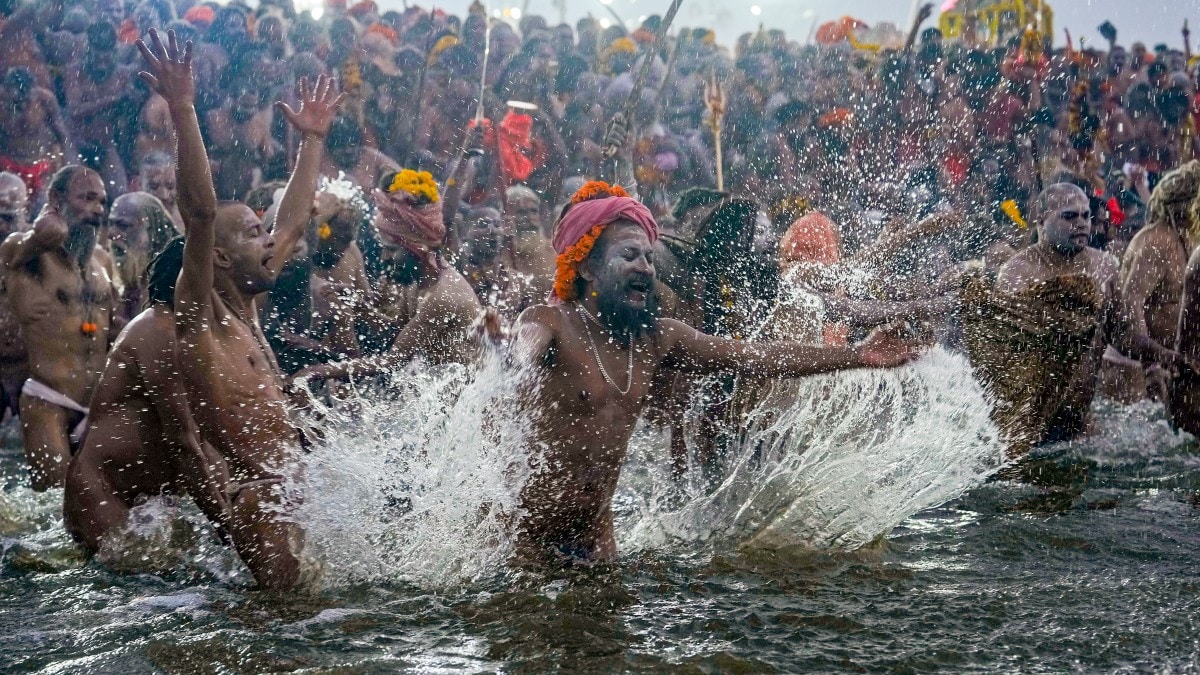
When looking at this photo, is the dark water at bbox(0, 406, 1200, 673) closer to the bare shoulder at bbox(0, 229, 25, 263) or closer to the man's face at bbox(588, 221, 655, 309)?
the man's face at bbox(588, 221, 655, 309)

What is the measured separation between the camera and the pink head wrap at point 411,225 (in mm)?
6180

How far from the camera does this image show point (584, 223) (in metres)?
4.02

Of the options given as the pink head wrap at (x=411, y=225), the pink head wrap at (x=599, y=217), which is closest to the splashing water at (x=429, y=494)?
the pink head wrap at (x=599, y=217)

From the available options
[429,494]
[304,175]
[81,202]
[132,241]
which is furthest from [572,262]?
[132,241]

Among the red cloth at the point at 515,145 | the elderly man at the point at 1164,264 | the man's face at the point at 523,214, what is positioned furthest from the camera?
the red cloth at the point at 515,145

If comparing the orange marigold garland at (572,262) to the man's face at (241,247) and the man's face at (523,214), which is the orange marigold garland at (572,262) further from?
the man's face at (523,214)

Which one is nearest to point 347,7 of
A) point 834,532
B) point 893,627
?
point 834,532

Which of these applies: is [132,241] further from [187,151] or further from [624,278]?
[624,278]

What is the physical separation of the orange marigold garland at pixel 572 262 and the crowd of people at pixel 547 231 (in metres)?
0.02

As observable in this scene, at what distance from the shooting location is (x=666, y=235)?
18.8 ft

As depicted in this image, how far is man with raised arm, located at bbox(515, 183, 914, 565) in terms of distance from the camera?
389cm

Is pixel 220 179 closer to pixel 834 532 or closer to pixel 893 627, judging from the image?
pixel 834 532

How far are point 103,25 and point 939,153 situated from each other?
295 inches

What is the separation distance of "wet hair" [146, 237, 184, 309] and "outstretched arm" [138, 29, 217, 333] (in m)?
0.37
